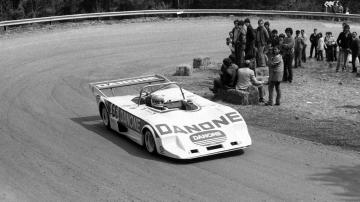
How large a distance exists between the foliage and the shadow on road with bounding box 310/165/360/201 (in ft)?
128

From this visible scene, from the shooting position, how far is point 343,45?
23844mm

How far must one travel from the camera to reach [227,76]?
62.4 feet

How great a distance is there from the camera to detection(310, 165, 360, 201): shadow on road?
36.5 feet

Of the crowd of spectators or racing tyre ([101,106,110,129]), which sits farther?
the crowd of spectators

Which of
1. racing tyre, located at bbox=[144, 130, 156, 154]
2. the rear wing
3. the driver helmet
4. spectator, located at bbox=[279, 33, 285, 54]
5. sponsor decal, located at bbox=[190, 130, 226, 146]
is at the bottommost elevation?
racing tyre, located at bbox=[144, 130, 156, 154]

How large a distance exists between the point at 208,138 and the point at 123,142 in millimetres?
2646

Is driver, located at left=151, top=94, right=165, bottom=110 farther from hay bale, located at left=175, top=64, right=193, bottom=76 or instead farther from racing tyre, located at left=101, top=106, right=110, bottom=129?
hay bale, located at left=175, top=64, right=193, bottom=76

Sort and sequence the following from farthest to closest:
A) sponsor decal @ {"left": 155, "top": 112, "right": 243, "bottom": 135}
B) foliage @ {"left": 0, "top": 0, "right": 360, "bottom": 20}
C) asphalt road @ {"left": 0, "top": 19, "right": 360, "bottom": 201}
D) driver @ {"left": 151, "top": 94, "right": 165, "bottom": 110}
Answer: foliage @ {"left": 0, "top": 0, "right": 360, "bottom": 20}
driver @ {"left": 151, "top": 94, "right": 165, "bottom": 110}
sponsor decal @ {"left": 155, "top": 112, "right": 243, "bottom": 135}
asphalt road @ {"left": 0, "top": 19, "right": 360, "bottom": 201}

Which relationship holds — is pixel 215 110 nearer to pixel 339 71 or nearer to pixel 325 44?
pixel 339 71

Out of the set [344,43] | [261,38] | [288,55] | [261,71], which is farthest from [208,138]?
[344,43]

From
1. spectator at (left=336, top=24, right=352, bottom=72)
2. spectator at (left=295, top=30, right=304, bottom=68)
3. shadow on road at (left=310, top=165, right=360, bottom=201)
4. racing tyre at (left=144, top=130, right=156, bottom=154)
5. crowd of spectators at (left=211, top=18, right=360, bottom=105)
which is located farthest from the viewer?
spectator at (left=295, top=30, right=304, bottom=68)

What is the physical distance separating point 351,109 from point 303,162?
5794 mm

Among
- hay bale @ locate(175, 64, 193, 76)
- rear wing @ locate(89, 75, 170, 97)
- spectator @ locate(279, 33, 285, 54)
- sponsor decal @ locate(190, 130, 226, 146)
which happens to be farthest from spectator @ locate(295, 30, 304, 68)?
sponsor decal @ locate(190, 130, 226, 146)

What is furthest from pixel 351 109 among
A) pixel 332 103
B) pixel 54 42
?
pixel 54 42
